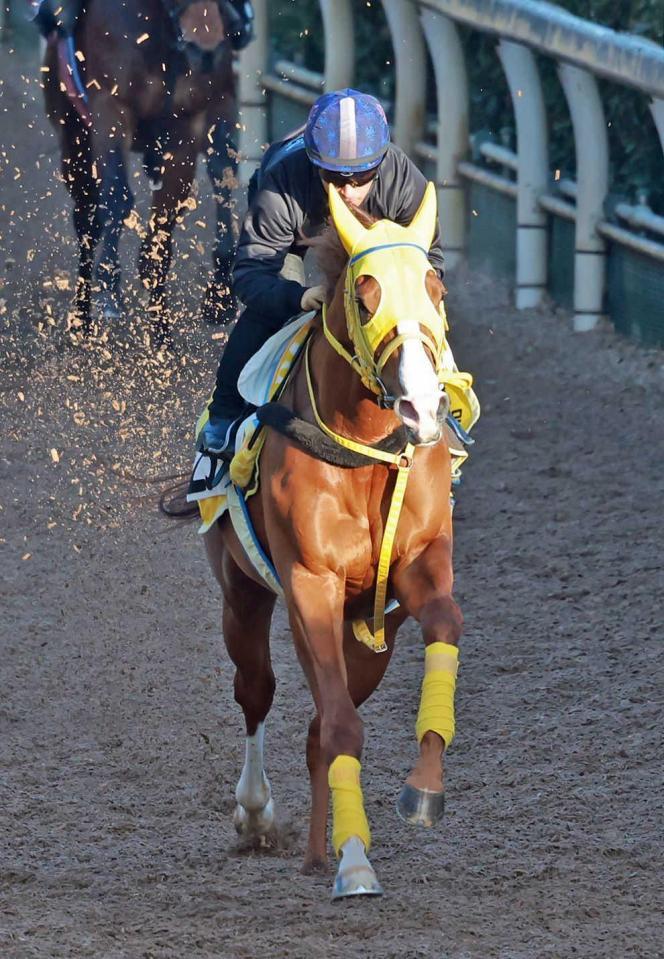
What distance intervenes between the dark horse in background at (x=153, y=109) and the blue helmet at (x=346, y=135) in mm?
5186

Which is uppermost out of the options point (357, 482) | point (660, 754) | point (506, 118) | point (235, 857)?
point (506, 118)

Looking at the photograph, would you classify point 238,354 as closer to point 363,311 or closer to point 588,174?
point 363,311

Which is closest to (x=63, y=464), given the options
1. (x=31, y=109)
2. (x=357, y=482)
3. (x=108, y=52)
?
(x=108, y=52)

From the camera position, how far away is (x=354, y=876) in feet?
12.8

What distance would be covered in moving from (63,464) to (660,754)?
359 cm

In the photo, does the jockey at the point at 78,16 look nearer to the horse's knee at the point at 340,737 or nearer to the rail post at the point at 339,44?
the rail post at the point at 339,44

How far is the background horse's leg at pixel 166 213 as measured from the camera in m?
9.47

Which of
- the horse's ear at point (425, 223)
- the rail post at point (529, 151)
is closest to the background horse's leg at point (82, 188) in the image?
the rail post at point (529, 151)

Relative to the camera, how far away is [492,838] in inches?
193

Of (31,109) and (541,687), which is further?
(31,109)

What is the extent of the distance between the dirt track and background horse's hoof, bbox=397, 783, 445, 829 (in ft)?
1.23

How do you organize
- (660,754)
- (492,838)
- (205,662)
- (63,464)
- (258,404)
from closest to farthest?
(258,404) < (492,838) < (660,754) < (205,662) < (63,464)

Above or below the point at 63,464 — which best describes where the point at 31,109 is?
above

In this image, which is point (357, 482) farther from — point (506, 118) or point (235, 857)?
point (506, 118)
